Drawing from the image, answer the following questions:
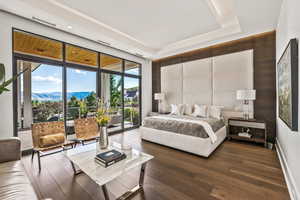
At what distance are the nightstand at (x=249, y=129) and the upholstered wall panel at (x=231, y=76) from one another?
510mm

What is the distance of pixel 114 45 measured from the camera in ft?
14.4

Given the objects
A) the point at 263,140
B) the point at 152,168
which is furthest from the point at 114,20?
the point at 263,140

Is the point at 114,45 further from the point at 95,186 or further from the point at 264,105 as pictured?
the point at 264,105

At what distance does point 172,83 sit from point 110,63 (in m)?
2.62

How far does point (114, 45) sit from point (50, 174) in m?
3.78

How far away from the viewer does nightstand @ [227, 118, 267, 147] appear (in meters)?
3.48

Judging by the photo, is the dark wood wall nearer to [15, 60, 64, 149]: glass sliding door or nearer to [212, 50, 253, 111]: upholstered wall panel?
[212, 50, 253, 111]: upholstered wall panel

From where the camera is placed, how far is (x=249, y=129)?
391 cm

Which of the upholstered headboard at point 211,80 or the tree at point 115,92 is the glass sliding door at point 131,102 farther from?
Answer: the upholstered headboard at point 211,80

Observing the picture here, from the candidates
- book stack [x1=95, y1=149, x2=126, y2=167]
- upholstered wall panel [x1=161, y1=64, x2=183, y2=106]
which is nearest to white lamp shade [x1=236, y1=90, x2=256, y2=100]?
upholstered wall panel [x1=161, y1=64, x2=183, y2=106]

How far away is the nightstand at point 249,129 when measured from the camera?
3477 millimetres

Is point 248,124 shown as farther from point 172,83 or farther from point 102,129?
A: point 102,129

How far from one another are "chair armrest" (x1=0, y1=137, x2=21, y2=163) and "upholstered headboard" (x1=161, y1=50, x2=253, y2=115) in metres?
4.74

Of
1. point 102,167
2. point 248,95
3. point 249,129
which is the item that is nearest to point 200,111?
point 248,95
